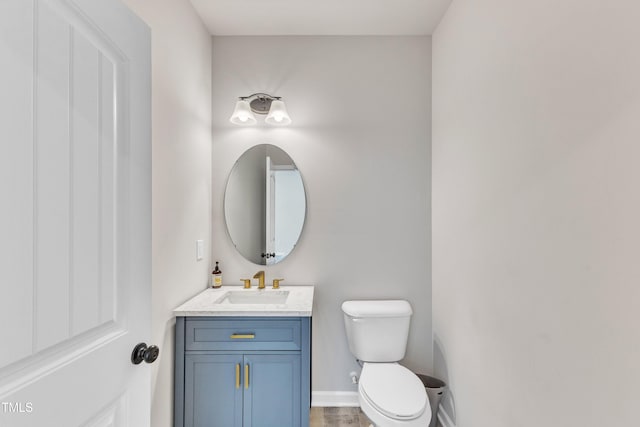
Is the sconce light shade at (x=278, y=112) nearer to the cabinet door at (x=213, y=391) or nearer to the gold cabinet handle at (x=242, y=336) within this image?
the gold cabinet handle at (x=242, y=336)

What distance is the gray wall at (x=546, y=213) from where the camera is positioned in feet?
2.70

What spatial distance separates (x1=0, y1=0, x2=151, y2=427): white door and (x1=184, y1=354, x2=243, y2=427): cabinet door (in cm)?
64

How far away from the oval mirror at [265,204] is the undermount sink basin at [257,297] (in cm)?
23

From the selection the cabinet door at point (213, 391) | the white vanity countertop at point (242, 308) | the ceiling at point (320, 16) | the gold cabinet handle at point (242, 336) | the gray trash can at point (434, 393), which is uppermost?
the ceiling at point (320, 16)

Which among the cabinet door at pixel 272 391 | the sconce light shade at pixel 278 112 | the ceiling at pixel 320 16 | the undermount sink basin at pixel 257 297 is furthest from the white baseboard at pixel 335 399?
the ceiling at pixel 320 16

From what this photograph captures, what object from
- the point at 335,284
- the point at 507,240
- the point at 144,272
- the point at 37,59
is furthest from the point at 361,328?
the point at 37,59

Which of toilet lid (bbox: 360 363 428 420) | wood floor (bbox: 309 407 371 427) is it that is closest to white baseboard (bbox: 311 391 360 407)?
wood floor (bbox: 309 407 371 427)

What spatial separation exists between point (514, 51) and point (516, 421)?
1.44 m

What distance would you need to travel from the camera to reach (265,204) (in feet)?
7.55

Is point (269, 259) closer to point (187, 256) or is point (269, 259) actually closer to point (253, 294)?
point (253, 294)

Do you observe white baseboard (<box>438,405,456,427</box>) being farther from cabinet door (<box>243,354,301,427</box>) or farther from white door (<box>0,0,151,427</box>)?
white door (<box>0,0,151,427</box>)

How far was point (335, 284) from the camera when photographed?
2.26m

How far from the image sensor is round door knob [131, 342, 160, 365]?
3.20 feet

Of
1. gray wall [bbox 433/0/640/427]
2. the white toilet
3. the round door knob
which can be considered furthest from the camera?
the white toilet
